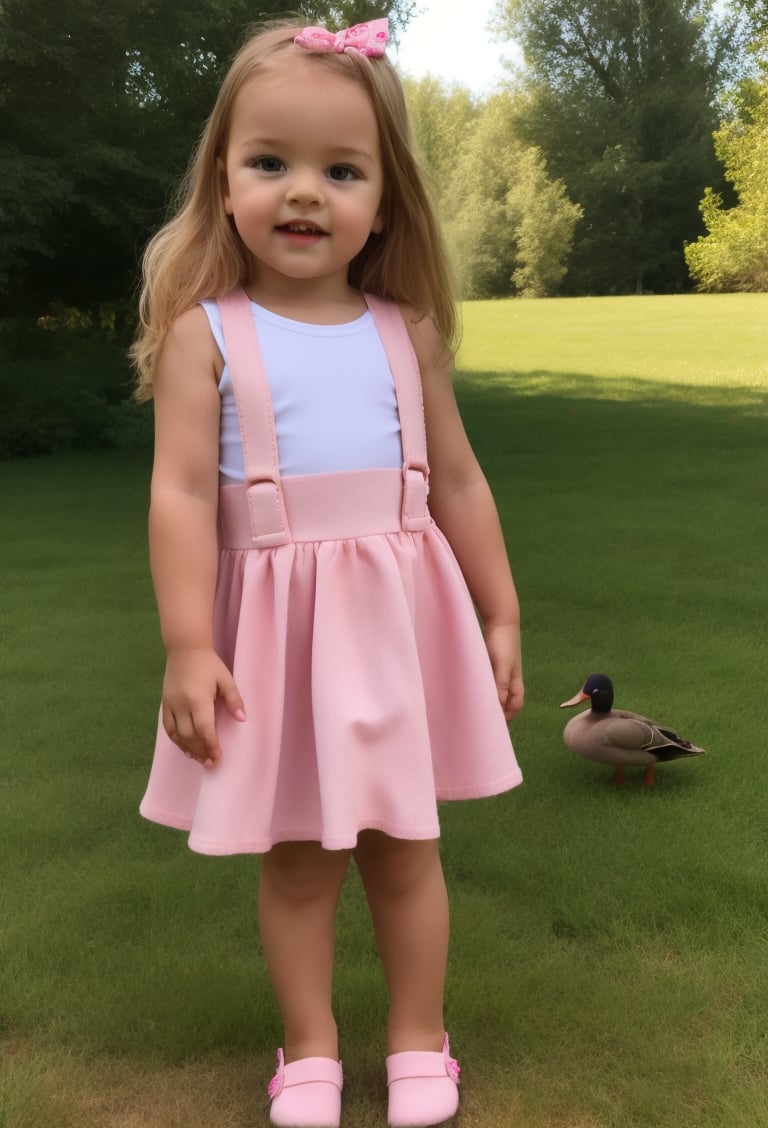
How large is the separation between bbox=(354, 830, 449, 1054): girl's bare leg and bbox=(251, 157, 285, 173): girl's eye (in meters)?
1.13

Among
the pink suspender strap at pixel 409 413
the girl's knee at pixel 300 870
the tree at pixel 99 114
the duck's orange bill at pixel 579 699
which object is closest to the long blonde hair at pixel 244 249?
the pink suspender strap at pixel 409 413

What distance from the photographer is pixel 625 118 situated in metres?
42.5

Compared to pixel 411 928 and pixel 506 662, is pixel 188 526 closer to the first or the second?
pixel 506 662

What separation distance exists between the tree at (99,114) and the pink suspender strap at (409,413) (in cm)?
842

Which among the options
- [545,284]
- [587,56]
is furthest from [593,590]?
[587,56]

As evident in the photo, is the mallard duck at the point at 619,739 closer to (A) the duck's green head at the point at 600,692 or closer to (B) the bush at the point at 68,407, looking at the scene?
(A) the duck's green head at the point at 600,692

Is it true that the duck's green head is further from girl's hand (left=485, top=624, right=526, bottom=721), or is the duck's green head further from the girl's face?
the girl's face

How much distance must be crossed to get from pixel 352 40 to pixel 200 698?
44.1 inches

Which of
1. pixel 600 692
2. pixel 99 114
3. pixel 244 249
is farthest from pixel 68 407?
pixel 244 249

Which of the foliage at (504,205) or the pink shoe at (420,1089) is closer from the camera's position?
the pink shoe at (420,1089)

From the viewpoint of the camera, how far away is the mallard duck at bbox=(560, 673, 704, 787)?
3.58 metres

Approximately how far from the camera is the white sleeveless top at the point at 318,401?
6.86 ft

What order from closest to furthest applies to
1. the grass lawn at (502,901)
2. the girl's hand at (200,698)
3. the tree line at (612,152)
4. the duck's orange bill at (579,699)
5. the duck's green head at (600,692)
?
1. the girl's hand at (200,698)
2. the grass lawn at (502,901)
3. the duck's green head at (600,692)
4. the duck's orange bill at (579,699)
5. the tree line at (612,152)

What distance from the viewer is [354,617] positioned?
2.06 m
